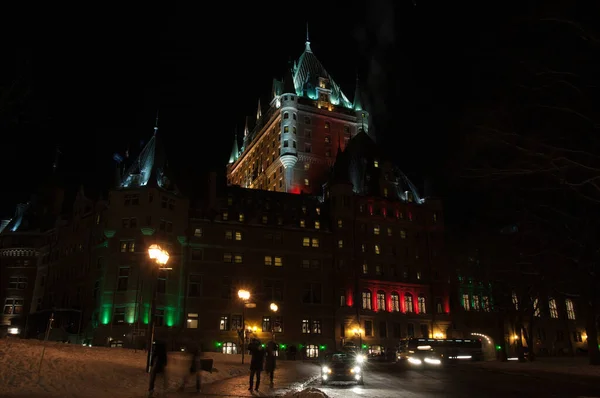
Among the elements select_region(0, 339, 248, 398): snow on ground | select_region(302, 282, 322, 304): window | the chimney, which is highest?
the chimney

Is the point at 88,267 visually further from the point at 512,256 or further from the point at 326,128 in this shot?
the point at 326,128

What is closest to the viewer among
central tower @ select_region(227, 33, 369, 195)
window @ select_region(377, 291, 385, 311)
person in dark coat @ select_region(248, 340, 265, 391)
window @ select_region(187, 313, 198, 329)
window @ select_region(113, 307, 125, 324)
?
person in dark coat @ select_region(248, 340, 265, 391)

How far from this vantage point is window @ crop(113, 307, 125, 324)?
197 feet

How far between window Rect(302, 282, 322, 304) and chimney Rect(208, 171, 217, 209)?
16941 millimetres

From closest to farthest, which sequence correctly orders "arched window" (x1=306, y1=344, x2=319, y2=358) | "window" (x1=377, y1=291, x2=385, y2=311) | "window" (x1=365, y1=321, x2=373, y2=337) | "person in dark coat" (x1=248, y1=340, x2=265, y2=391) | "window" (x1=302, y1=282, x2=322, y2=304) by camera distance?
"person in dark coat" (x1=248, y1=340, x2=265, y2=391)
"arched window" (x1=306, y1=344, x2=319, y2=358)
"window" (x1=302, y1=282, x2=322, y2=304)
"window" (x1=365, y1=321, x2=373, y2=337)
"window" (x1=377, y1=291, x2=385, y2=311)

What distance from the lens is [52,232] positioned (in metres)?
77.9

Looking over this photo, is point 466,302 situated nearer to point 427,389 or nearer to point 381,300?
point 381,300

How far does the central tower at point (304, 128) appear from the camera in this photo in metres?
107

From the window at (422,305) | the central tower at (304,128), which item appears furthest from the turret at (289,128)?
the window at (422,305)

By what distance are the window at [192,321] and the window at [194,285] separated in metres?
2.48

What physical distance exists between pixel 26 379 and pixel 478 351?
162 ft

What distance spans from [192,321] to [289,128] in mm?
53542

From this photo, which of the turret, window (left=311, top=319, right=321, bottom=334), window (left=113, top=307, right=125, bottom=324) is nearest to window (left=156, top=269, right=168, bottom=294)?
window (left=113, top=307, right=125, bottom=324)

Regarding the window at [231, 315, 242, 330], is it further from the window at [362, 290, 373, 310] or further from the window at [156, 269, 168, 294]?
the window at [362, 290, 373, 310]
